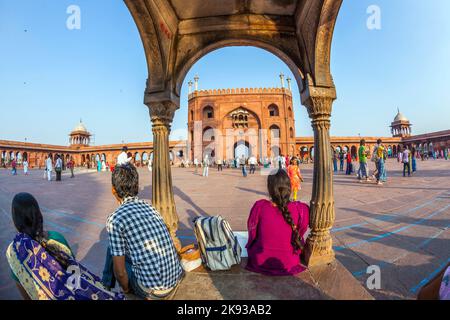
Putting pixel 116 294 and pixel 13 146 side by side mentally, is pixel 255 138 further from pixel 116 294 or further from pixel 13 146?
pixel 13 146

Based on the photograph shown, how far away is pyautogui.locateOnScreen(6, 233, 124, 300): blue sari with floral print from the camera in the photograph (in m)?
1.30

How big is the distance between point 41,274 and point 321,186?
101 inches

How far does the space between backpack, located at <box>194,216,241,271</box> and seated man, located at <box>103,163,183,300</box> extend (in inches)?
18.6

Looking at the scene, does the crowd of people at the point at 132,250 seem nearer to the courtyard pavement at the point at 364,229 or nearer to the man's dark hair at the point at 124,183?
the man's dark hair at the point at 124,183

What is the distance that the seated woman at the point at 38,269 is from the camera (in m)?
1.30

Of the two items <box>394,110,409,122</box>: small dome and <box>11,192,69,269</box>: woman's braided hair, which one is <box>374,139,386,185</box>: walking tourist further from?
<box>394,110,409,122</box>: small dome

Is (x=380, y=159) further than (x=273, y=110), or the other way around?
(x=273, y=110)

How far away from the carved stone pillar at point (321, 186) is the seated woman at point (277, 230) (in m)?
0.43

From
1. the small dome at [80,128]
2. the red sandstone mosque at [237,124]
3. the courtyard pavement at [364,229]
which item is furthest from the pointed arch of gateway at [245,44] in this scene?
the small dome at [80,128]

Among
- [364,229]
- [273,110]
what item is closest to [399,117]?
[273,110]

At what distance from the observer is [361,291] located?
186cm

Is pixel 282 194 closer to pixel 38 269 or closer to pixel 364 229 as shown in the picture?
pixel 38 269

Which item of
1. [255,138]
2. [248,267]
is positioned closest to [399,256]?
[248,267]

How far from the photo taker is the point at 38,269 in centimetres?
131
